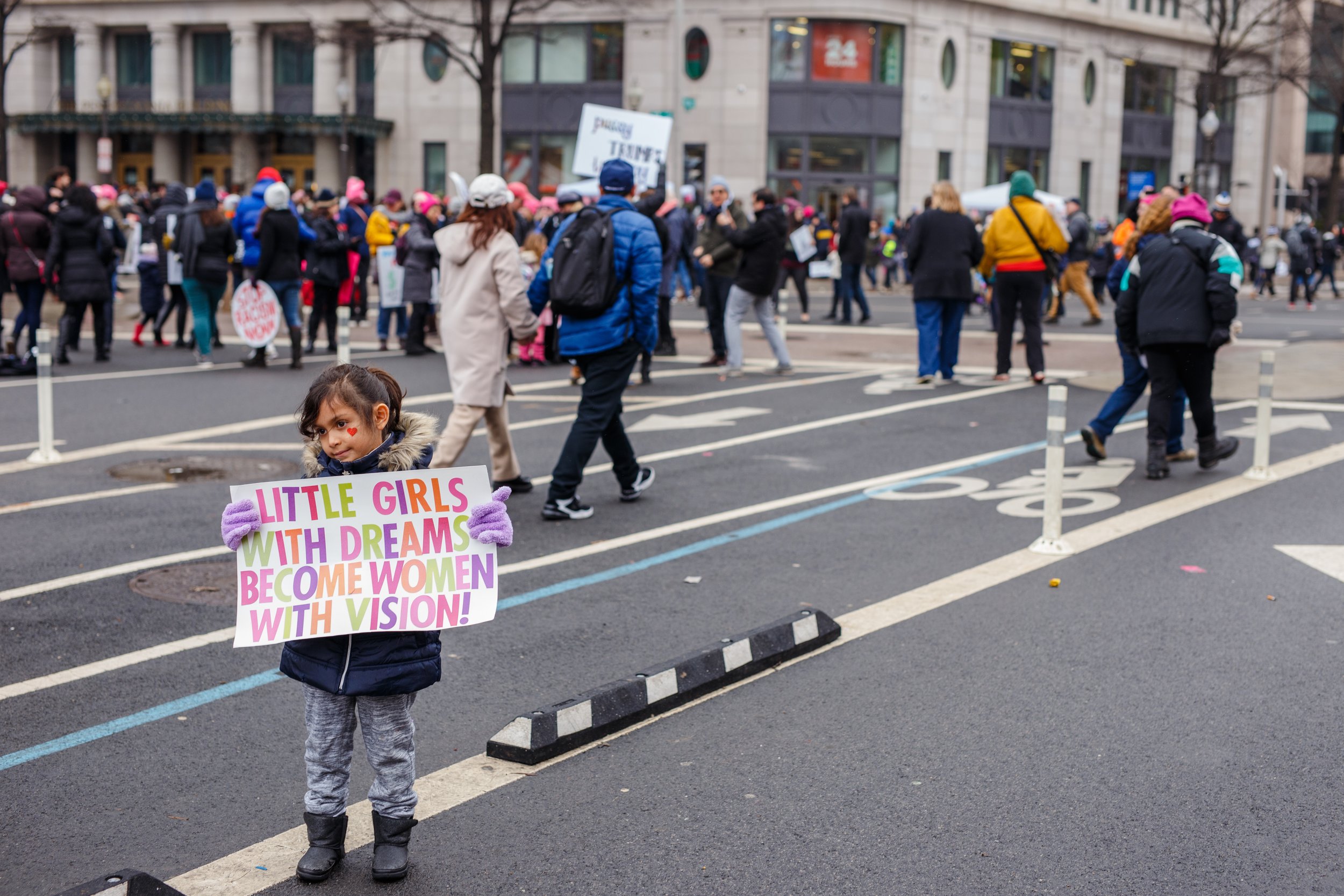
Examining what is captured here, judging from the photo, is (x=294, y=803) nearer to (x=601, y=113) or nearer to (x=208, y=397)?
(x=208, y=397)

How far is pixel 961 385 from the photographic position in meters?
15.1

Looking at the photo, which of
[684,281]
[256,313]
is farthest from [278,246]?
[684,281]

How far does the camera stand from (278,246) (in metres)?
15.7

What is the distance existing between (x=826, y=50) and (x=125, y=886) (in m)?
45.8

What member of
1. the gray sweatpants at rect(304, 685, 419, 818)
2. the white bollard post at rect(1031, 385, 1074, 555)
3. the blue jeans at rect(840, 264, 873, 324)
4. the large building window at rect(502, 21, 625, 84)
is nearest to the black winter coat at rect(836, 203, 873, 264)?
the blue jeans at rect(840, 264, 873, 324)

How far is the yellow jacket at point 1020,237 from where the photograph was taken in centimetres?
1455

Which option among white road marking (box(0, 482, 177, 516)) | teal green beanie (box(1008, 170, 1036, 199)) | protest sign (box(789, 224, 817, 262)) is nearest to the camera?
white road marking (box(0, 482, 177, 516))

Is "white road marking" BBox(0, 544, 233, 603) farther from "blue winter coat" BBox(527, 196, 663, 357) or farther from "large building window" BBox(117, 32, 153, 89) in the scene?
"large building window" BBox(117, 32, 153, 89)

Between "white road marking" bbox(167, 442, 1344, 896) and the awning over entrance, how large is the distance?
42.4 m

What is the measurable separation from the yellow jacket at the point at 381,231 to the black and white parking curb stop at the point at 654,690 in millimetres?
15299

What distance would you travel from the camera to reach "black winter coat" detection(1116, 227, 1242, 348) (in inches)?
372

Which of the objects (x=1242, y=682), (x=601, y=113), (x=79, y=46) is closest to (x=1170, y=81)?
(x=79, y=46)

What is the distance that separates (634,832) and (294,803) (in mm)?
1040

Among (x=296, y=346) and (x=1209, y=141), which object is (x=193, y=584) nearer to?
(x=296, y=346)
